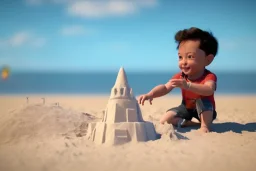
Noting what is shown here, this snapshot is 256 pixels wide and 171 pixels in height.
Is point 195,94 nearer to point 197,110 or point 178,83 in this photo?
point 197,110

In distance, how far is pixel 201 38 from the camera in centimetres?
389

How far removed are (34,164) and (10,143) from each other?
999 mm

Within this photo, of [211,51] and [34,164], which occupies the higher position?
[211,51]

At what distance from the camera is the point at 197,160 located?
8.36 ft

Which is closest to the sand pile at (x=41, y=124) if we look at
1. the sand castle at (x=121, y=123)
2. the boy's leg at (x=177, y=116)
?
the sand castle at (x=121, y=123)

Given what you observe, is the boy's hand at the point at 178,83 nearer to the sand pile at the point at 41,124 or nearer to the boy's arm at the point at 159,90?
the boy's arm at the point at 159,90

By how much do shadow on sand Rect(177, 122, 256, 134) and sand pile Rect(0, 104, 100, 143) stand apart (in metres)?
1.31

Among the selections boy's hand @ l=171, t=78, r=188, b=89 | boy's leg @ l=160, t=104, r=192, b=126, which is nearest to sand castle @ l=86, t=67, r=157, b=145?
boy's hand @ l=171, t=78, r=188, b=89

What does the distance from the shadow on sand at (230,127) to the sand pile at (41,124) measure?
4.30 feet

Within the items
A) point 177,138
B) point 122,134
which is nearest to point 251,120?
point 177,138

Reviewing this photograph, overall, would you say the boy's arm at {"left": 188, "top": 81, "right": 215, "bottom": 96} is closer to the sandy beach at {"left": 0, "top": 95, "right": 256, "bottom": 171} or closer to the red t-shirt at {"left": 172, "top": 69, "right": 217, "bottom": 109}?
the red t-shirt at {"left": 172, "top": 69, "right": 217, "bottom": 109}

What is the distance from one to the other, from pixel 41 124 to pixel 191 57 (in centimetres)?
194

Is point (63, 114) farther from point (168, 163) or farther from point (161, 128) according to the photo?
point (168, 163)

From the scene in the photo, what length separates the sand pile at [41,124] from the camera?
351 centimetres
